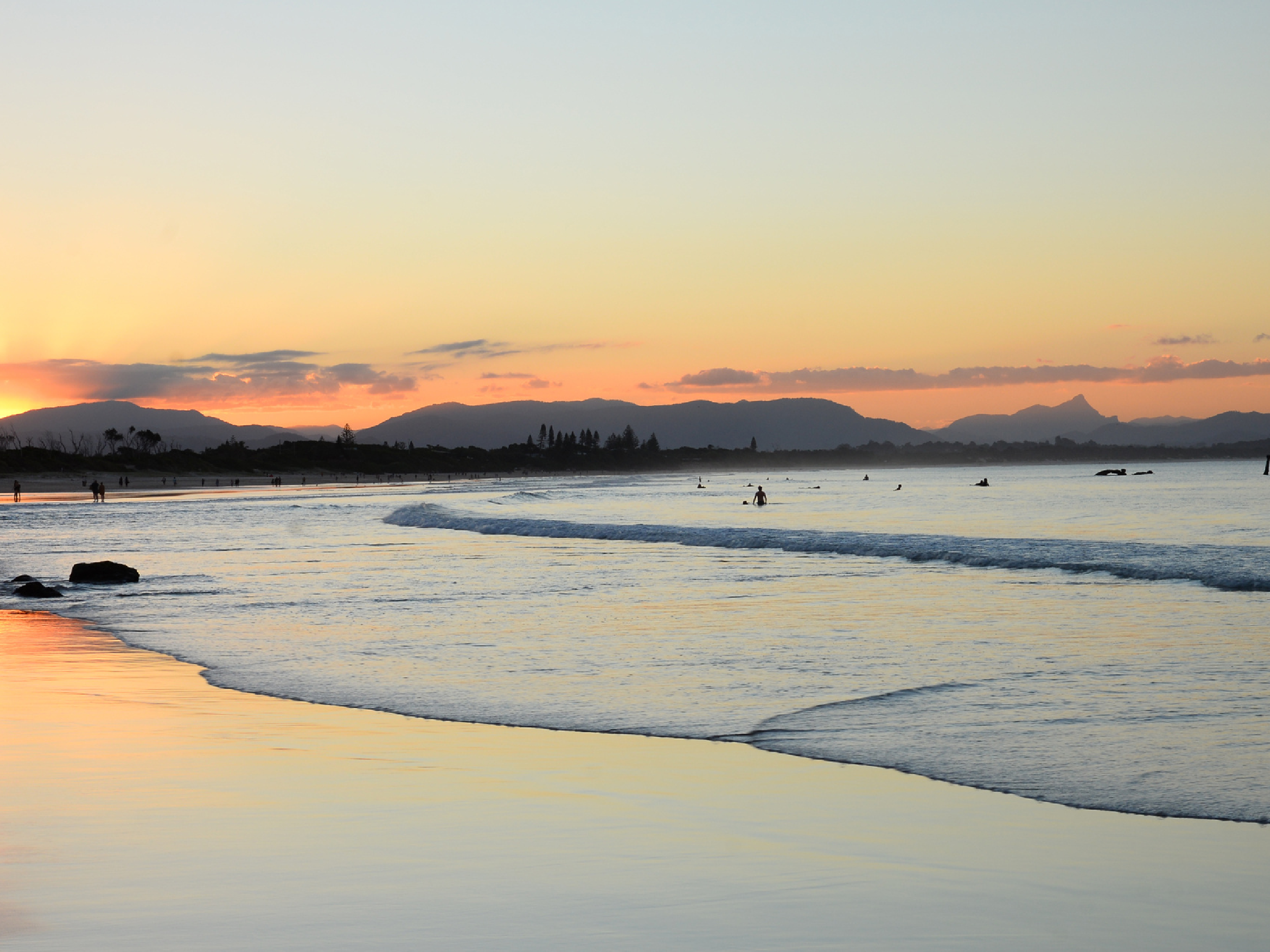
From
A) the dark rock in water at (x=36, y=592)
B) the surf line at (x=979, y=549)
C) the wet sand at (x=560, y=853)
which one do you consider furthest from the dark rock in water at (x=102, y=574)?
the surf line at (x=979, y=549)

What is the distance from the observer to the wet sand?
479cm

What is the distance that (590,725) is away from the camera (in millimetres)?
9164

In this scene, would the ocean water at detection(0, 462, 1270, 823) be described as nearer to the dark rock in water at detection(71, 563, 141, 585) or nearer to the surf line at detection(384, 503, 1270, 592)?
the surf line at detection(384, 503, 1270, 592)

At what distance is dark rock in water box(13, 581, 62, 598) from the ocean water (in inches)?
18.5

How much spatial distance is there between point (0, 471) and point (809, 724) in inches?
7384

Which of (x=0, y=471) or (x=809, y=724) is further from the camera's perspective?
(x=0, y=471)

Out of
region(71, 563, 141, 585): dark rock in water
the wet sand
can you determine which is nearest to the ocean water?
region(71, 563, 141, 585): dark rock in water

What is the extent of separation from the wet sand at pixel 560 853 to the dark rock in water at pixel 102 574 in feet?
49.4

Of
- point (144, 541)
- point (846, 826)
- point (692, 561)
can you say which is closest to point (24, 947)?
point (846, 826)

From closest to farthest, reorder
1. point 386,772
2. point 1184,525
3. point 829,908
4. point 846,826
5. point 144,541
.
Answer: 1. point 829,908
2. point 846,826
3. point 386,772
4. point 144,541
5. point 1184,525

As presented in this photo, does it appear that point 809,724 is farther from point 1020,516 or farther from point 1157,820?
point 1020,516

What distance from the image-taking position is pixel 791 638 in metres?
14.1

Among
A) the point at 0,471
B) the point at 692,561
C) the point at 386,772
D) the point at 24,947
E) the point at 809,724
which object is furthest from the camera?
the point at 0,471

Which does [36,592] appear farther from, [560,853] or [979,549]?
[979,549]
